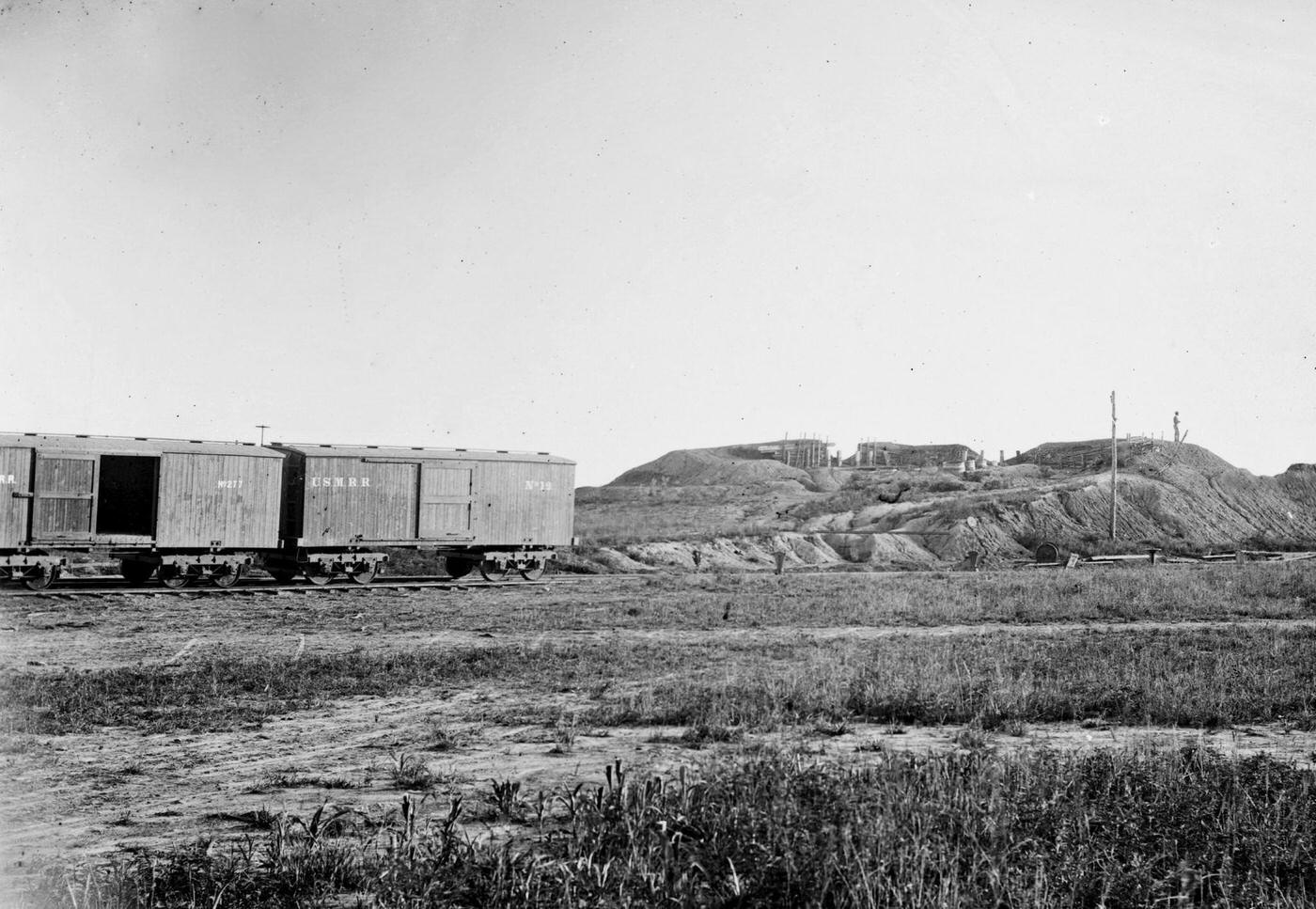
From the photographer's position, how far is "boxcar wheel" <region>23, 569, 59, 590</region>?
2153cm

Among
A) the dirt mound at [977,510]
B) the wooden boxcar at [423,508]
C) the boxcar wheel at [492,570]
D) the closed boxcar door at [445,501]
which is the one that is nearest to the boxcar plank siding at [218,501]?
the wooden boxcar at [423,508]

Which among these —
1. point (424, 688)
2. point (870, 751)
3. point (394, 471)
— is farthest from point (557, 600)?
point (870, 751)

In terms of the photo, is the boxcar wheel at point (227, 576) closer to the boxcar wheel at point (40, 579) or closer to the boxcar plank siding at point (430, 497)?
the boxcar plank siding at point (430, 497)

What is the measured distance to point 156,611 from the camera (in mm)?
19188

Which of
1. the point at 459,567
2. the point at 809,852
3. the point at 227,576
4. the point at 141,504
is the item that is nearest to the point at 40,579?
the point at 141,504

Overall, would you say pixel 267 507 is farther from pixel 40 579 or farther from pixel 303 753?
pixel 303 753

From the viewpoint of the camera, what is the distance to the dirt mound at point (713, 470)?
8481 cm

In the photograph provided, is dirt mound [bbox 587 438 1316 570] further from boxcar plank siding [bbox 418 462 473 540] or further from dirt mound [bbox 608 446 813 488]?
boxcar plank siding [bbox 418 462 473 540]

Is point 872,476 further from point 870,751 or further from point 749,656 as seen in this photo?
point 870,751

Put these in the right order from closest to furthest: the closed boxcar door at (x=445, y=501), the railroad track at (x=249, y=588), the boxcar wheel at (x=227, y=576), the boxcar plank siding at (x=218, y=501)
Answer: the railroad track at (x=249, y=588)
the boxcar plank siding at (x=218, y=501)
the boxcar wheel at (x=227, y=576)
the closed boxcar door at (x=445, y=501)

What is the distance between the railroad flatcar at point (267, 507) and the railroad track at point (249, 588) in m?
0.49

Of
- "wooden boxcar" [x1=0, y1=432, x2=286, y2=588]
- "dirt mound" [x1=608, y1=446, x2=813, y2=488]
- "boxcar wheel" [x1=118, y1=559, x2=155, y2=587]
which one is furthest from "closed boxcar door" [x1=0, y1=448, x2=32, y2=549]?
"dirt mound" [x1=608, y1=446, x2=813, y2=488]

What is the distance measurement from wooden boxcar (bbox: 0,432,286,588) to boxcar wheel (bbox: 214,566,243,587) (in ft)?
0.07

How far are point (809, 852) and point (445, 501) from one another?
22.2 m
